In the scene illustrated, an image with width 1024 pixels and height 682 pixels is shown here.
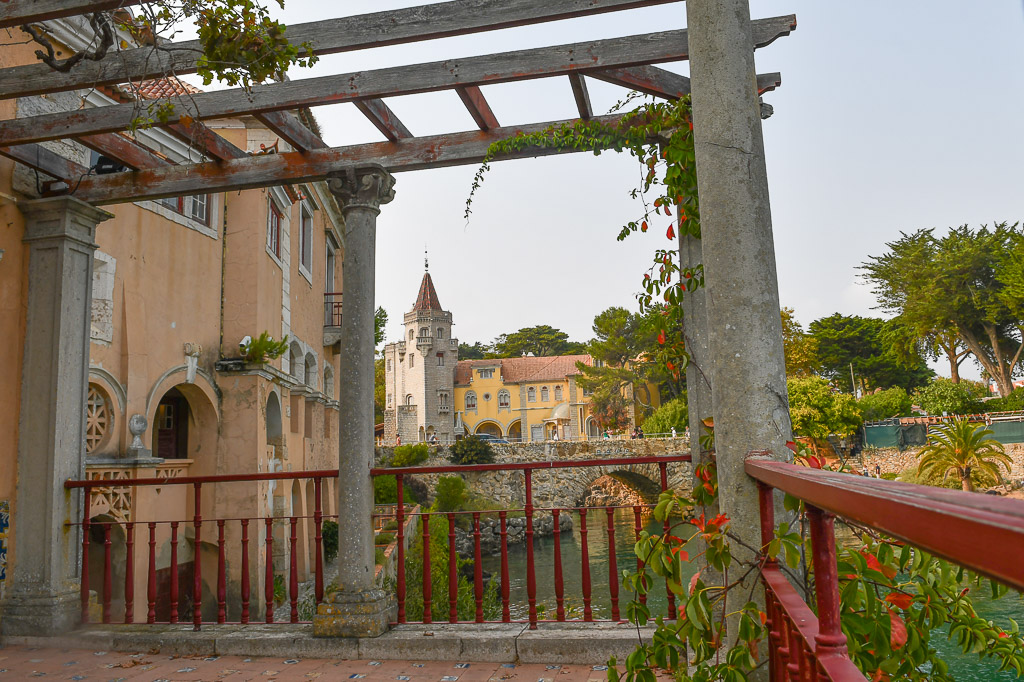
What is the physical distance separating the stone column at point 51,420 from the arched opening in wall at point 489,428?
47.0m

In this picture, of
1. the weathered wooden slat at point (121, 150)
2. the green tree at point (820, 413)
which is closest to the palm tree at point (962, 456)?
the green tree at point (820, 413)

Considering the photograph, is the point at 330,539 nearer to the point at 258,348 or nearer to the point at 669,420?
the point at 258,348

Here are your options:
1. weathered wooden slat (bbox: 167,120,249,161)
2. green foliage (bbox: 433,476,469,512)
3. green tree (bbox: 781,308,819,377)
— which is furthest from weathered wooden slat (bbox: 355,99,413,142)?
green tree (bbox: 781,308,819,377)

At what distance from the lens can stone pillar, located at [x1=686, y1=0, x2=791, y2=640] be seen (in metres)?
2.02

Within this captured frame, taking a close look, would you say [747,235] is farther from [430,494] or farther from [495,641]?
[430,494]

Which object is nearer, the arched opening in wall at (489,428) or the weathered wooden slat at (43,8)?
the weathered wooden slat at (43,8)

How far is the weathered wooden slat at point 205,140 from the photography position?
439 centimetres

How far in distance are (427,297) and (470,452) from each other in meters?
20.1

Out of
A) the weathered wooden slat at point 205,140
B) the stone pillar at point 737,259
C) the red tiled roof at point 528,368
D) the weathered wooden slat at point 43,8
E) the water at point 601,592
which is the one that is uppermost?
the red tiled roof at point 528,368

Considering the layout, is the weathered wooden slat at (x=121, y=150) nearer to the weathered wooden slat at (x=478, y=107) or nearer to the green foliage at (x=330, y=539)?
the weathered wooden slat at (x=478, y=107)

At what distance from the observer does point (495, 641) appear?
373 centimetres

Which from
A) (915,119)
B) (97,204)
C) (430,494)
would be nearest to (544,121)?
(97,204)

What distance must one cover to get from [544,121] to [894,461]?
29.4 m

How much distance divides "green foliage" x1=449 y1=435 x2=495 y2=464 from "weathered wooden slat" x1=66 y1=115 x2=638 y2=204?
2820 centimetres
